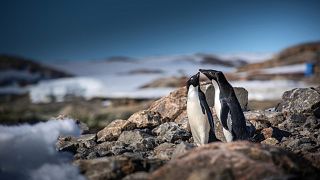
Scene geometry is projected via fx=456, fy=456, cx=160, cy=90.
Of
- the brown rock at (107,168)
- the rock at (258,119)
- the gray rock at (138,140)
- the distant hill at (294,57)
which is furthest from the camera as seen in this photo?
the distant hill at (294,57)

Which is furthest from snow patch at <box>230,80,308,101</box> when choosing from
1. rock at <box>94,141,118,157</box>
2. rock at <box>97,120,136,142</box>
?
rock at <box>94,141,118,157</box>

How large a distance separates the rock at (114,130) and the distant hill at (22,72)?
84.6ft

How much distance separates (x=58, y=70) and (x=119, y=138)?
30266 mm

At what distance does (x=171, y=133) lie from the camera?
4559 mm

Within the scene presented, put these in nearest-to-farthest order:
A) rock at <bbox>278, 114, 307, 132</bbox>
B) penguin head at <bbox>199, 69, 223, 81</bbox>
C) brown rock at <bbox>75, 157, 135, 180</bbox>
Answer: brown rock at <bbox>75, 157, 135, 180</bbox> → penguin head at <bbox>199, 69, 223, 81</bbox> → rock at <bbox>278, 114, 307, 132</bbox>

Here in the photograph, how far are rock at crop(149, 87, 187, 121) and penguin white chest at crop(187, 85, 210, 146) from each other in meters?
1.19

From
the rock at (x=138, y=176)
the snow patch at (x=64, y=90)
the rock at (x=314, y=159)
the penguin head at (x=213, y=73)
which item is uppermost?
the snow patch at (x=64, y=90)

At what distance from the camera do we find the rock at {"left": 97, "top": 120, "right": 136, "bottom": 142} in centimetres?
485

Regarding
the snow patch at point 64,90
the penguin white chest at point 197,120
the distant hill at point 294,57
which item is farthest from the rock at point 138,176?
the snow patch at point 64,90

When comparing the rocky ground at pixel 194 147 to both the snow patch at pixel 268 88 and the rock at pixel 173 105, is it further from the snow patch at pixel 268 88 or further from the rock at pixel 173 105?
the snow patch at pixel 268 88

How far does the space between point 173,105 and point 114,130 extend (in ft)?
2.76

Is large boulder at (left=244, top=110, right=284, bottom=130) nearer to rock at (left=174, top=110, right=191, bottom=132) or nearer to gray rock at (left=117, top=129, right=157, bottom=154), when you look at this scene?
rock at (left=174, top=110, right=191, bottom=132)

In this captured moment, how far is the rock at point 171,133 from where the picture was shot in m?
4.52

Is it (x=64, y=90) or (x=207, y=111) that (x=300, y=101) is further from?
(x=64, y=90)
